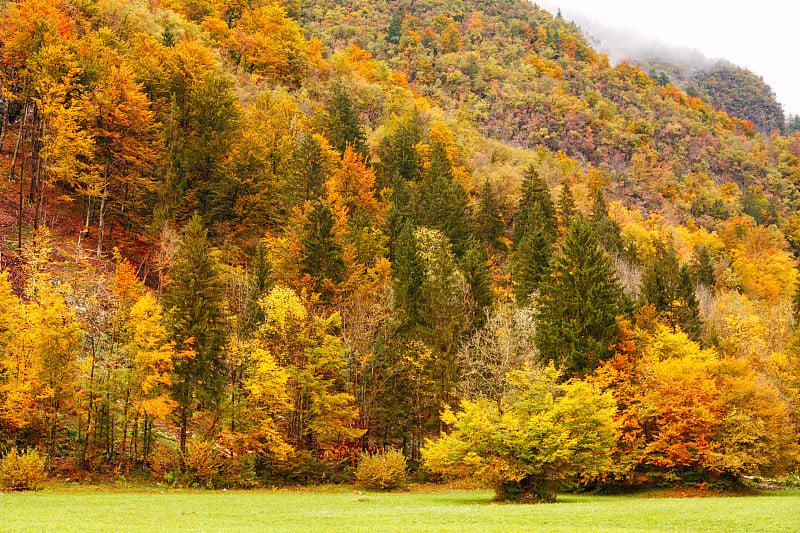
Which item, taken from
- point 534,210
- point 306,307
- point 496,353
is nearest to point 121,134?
point 306,307

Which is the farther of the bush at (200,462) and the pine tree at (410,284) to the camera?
the pine tree at (410,284)

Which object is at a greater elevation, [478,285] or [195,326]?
[478,285]

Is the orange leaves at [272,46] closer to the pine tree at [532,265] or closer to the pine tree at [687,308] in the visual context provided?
the pine tree at [532,265]

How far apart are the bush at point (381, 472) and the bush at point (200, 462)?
30.4 feet

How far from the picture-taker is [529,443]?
29.3 m

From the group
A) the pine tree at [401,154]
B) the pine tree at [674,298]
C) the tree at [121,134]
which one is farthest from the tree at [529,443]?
the pine tree at [401,154]

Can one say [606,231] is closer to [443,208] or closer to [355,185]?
[443,208]

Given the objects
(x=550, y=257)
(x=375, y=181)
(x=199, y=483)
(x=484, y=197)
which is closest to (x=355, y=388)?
(x=199, y=483)

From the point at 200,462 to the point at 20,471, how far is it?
368 inches

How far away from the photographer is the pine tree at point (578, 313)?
42.4m

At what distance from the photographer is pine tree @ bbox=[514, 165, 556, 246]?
226 feet

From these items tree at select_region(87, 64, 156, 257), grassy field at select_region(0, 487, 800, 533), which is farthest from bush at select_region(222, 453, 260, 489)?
tree at select_region(87, 64, 156, 257)

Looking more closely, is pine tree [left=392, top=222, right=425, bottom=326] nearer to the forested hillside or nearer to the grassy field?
the forested hillside

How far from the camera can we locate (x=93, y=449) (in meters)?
34.1
